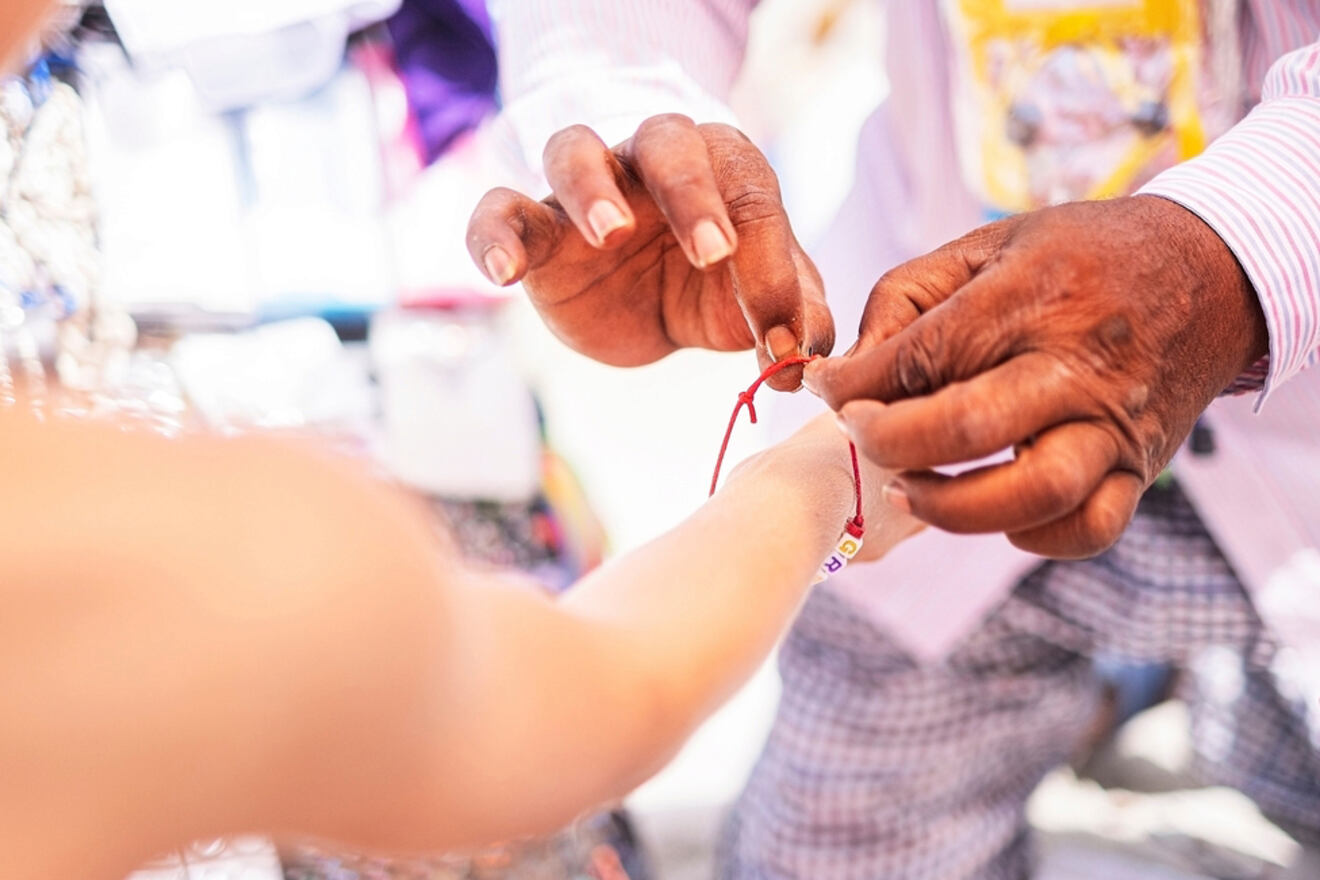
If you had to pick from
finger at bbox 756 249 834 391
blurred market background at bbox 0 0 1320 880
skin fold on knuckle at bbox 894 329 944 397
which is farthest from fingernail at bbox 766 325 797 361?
blurred market background at bbox 0 0 1320 880

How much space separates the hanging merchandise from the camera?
33.2 inches

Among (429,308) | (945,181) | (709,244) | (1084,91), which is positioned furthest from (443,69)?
(709,244)

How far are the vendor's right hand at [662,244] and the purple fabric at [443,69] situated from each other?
0.78 meters

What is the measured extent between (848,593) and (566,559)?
58 cm

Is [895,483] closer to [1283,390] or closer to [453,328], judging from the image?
[1283,390]

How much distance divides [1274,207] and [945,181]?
394 mm

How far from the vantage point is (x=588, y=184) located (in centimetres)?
62

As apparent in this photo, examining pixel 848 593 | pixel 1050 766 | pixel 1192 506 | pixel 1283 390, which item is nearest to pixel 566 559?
pixel 848 593

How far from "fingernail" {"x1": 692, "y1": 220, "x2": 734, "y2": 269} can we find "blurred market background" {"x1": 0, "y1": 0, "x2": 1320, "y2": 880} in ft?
1.78

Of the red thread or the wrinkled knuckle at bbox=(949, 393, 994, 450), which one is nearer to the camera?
the wrinkled knuckle at bbox=(949, 393, 994, 450)

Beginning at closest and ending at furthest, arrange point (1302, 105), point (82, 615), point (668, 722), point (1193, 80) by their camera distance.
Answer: point (82, 615) → point (668, 722) → point (1302, 105) → point (1193, 80)

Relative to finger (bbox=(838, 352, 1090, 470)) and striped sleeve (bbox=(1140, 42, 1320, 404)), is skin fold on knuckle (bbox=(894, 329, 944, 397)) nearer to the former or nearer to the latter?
finger (bbox=(838, 352, 1090, 470))

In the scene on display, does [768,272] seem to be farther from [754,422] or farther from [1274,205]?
[1274,205]

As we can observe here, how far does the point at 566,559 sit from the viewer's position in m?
1.54
